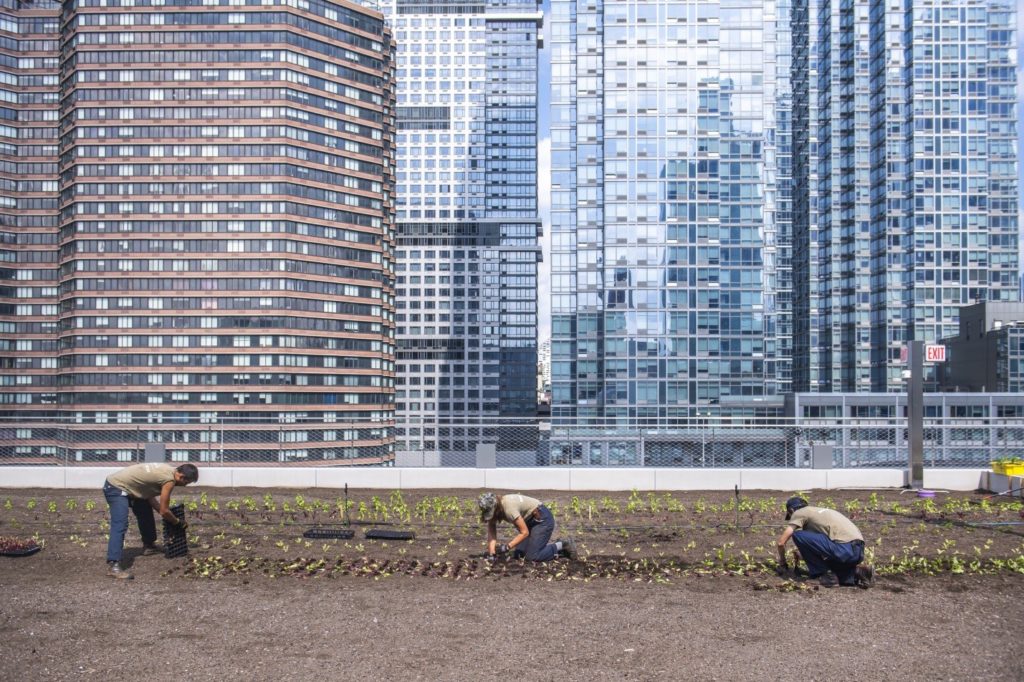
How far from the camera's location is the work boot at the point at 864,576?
10250 millimetres

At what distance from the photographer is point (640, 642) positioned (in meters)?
8.41

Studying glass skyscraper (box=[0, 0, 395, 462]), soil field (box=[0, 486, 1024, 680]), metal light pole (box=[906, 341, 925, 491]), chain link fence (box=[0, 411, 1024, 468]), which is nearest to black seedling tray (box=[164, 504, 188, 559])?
soil field (box=[0, 486, 1024, 680])

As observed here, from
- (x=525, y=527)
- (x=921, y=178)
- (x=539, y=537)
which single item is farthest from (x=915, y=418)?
(x=921, y=178)

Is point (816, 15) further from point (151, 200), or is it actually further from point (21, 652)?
point (21, 652)

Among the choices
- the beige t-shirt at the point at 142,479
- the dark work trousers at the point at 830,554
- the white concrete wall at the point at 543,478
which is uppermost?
the beige t-shirt at the point at 142,479

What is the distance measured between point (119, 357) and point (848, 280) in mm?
106046

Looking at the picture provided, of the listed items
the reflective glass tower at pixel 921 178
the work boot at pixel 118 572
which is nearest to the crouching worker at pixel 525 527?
the work boot at pixel 118 572

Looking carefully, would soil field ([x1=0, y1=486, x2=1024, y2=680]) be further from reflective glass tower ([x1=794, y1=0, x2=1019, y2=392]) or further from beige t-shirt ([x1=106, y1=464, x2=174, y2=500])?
reflective glass tower ([x1=794, y1=0, x2=1019, y2=392])

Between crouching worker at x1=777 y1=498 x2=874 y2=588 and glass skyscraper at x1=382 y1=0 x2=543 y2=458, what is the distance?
173m

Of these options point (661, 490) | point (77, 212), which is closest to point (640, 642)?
point (661, 490)

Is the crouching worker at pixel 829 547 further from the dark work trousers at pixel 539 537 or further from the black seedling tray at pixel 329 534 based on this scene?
the black seedling tray at pixel 329 534

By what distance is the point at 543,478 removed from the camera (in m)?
20.7

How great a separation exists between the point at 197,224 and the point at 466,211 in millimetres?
83836

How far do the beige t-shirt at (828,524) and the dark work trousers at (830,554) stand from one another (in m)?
0.06
